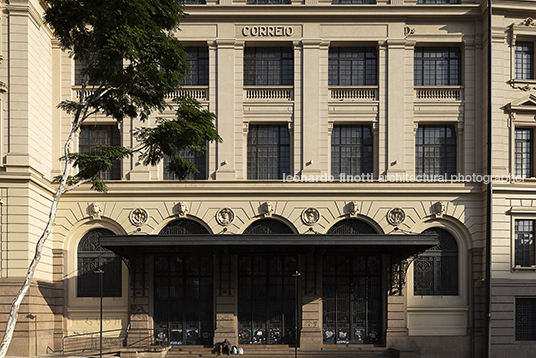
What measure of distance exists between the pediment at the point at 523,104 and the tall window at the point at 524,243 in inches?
252

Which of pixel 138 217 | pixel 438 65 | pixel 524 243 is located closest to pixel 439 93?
pixel 438 65

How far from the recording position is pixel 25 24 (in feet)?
100

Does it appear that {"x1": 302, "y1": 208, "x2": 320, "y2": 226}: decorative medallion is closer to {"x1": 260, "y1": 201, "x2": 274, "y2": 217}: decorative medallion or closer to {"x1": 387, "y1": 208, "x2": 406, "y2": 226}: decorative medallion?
{"x1": 260, "y1": 201, "x2": 274, "y2": 217}: decorative medallion

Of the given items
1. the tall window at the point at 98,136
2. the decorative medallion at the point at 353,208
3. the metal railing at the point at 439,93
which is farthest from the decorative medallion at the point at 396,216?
the tall window at the point at 98,136

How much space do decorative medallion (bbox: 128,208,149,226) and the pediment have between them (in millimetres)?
21553

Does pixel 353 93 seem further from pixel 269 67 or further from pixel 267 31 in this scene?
pixel 267 31

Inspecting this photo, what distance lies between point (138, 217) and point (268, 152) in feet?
27.5

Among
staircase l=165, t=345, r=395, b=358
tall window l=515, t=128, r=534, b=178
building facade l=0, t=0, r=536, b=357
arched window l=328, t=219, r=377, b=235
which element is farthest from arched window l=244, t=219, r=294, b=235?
tall window l=515, t=128, r=534, b=178

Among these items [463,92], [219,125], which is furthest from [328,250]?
[463,92]

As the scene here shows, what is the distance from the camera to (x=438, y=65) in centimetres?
3547

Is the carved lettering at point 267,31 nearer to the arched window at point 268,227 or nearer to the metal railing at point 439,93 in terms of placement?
the metal railing at point 439,93

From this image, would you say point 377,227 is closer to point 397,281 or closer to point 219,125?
point 397,281

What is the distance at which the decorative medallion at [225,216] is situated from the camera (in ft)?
111

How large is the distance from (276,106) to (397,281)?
39.9ft
